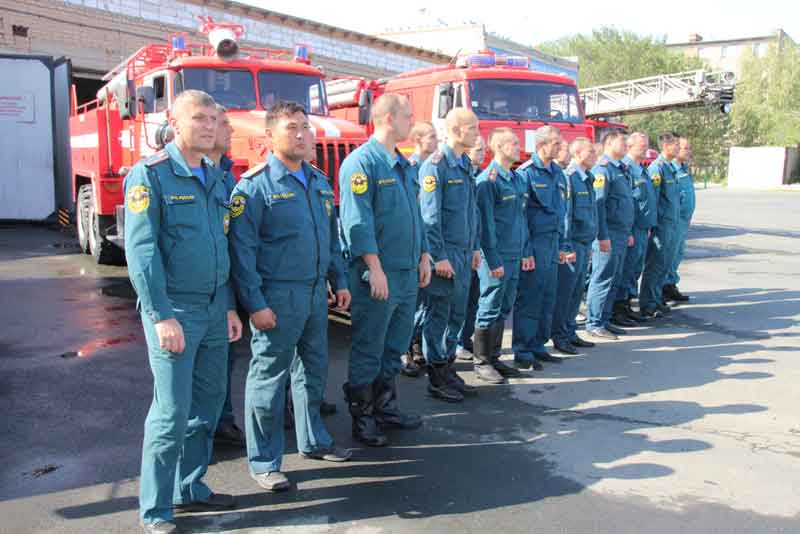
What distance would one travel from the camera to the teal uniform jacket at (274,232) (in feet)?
11.4

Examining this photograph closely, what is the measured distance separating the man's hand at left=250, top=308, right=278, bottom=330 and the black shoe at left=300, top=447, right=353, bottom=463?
898mm

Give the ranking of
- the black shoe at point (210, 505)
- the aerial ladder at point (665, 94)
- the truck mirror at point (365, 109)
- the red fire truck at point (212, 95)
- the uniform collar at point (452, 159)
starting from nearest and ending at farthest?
the black shoe at point (210, 505) → the uniform collar at point (452, 159) → the red fire truck at point (212, 95) → the truck mirror at point (365, 109) → the aerial ladder at point (665, 94)

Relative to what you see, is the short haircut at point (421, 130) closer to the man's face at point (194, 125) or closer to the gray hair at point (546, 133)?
the gray hair at point (546, 133)

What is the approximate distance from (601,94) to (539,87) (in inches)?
658

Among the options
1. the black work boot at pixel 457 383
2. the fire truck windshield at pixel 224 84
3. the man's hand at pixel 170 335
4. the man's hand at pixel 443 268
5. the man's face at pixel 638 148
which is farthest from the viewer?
the fire truck windshield at pixel 224 84

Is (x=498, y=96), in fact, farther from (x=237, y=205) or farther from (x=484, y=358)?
(x=237, y=205)

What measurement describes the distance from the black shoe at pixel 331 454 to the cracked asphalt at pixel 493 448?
6 cm

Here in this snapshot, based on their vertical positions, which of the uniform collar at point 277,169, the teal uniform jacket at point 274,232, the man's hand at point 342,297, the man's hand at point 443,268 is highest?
the uniform collar at point 277,169

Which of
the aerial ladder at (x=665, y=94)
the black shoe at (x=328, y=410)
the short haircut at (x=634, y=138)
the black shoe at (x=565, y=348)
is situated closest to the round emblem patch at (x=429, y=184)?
the black shoe at (x=328, y=410)

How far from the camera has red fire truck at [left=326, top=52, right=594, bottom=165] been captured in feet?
33.9

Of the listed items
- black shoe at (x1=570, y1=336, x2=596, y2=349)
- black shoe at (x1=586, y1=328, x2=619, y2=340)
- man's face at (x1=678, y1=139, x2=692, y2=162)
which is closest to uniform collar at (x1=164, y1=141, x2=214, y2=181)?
black shoe at (x1=570, y1=336, x2=596, y2=349)

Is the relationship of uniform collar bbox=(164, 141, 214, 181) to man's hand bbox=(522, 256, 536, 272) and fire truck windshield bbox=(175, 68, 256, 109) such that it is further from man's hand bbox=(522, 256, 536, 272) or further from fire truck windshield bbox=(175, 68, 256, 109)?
fire truck windshield bbox=(175, 68, 256, 109)

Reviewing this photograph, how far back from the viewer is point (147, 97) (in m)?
8.24

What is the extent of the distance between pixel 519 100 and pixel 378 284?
7207 mm
